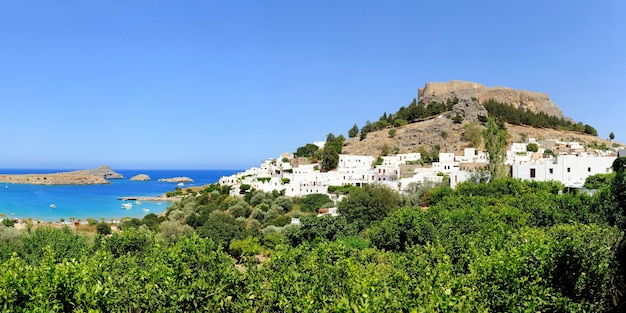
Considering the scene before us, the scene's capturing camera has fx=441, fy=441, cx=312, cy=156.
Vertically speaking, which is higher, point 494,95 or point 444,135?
point 494,95

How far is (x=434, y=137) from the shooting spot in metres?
86.9

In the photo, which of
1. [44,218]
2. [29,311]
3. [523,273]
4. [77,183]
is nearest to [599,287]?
[523,273]

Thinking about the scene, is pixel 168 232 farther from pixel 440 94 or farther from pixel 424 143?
pixel 440 94

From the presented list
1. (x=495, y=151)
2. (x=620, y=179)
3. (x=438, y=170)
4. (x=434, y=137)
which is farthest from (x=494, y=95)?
(x=620, y=179)

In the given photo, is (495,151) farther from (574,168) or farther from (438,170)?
(438,170)

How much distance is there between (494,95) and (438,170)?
65.0m

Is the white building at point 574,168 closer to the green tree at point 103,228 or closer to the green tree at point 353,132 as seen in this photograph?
the green tree at point 103,228

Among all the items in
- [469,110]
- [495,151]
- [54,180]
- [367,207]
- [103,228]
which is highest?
[469,110]

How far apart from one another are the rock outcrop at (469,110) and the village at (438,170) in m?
14.4

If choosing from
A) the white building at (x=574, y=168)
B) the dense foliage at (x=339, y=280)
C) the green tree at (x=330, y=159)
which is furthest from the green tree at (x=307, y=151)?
the dense foliage at (x=339, y=280)

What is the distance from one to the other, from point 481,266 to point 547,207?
1668cm

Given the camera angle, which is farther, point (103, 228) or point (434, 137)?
point (434, 137)

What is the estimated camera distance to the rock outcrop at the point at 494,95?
11519cm

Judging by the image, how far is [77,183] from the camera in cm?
15875
